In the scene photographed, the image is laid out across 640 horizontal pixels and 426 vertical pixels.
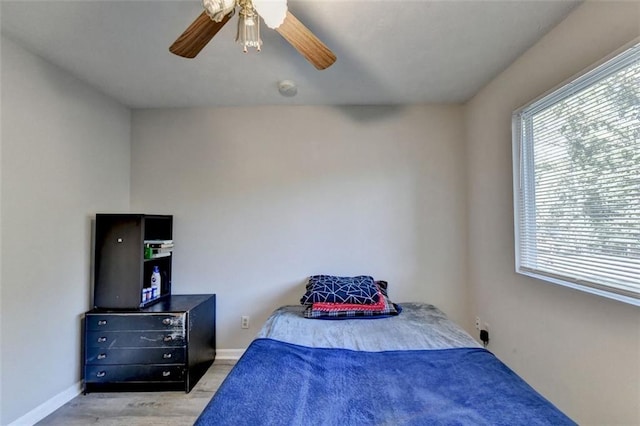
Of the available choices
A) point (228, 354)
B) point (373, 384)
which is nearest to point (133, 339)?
point (228, 354)

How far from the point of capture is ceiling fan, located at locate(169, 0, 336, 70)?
1174 mm

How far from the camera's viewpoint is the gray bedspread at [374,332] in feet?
6.02

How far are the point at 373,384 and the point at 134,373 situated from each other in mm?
1942

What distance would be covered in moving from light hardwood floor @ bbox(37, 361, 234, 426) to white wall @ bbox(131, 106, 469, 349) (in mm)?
661

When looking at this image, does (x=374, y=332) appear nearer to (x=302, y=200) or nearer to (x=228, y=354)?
(x=302, y=200)

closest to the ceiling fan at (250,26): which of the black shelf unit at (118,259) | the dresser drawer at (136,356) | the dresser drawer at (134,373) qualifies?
the black shelf unit at (118,259)

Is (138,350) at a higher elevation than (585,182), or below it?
below

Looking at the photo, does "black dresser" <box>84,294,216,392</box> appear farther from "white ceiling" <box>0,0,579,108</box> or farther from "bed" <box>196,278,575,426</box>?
"white ceiling" <box>0,0,579,108</box>

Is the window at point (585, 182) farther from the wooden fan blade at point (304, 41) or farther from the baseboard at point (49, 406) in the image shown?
the baseboard at point (49, 406)

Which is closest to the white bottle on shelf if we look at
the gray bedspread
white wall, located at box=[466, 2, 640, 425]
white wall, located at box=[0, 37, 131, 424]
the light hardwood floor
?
white wall, located at box=[0, 37, 131, 424]

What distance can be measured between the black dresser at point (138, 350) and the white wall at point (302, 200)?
567 millimetres

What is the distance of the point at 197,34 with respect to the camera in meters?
1.40

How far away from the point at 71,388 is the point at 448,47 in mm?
3633

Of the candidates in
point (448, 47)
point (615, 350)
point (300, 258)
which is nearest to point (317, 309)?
point (300, 258)
